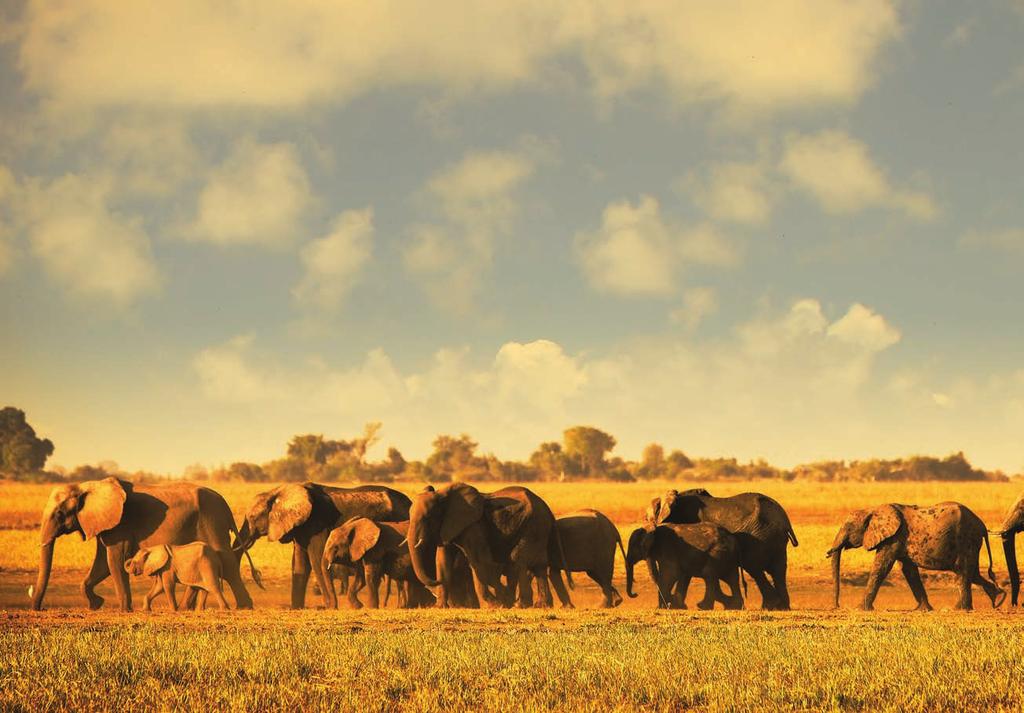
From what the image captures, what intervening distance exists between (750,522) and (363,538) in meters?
7.45

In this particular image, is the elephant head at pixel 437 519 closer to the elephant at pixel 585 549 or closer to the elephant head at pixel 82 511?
the elephant at pixel 585 549

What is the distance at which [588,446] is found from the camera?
5571 inches

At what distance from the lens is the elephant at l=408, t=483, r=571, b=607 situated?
22.9 meters

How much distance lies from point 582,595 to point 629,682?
17.1 metres

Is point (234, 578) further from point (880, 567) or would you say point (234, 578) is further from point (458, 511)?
point (880, 567)

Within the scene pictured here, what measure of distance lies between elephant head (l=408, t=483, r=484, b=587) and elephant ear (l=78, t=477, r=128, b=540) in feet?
19.4

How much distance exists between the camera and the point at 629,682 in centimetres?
1265

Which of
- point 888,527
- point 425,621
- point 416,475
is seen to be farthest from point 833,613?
point 416,475

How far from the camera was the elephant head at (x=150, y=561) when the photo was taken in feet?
72.9

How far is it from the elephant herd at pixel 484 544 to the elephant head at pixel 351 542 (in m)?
0.02

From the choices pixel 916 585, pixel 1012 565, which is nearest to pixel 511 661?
pixel 916 585

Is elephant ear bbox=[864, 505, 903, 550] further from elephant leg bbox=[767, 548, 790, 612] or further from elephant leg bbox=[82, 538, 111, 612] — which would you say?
elephant leg bbox=[82, 538, 111, 612]

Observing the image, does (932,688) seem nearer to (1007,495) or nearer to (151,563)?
(151,563)

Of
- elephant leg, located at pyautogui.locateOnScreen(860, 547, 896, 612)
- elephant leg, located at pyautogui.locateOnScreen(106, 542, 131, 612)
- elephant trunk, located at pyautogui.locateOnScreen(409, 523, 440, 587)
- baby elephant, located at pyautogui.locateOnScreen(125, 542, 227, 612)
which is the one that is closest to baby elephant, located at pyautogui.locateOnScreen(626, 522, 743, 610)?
elephant leg, located at pyautogui.locateOnScreen(860, 547, 896, 612)
